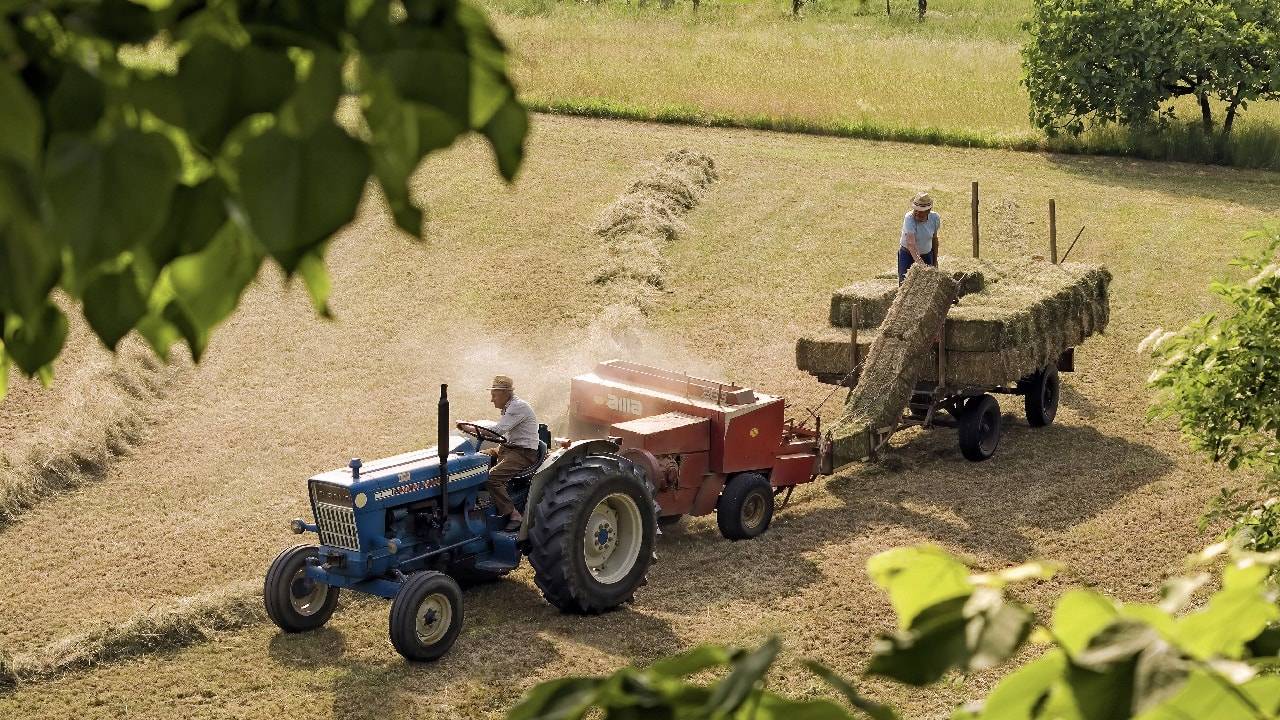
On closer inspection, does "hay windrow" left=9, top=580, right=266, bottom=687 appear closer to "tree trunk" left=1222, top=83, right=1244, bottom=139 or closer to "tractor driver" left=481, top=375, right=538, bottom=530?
"tractor driver" left=481, top=375, right=538, bottom=530

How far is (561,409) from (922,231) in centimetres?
392

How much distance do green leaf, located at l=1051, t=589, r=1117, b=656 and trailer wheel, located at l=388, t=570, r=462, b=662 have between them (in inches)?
344

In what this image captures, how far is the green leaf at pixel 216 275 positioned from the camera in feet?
4.80

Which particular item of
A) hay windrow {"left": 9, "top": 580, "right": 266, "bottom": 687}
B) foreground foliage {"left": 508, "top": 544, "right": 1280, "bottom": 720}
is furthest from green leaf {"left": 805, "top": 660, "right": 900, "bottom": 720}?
hay windrow {"left": 9, "top": 580, "right": 266, "bottom": 687}

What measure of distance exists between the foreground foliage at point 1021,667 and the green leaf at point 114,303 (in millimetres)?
530

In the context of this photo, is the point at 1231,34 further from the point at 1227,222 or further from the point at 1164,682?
the point at 1164,682

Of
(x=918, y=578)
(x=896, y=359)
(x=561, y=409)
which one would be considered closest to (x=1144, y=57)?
(x=561, y=409)

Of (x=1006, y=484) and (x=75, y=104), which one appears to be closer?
(x=75, y=104)

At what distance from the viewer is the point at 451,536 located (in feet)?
35.6

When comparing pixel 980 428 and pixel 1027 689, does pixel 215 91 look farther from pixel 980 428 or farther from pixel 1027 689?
pixel 980 428

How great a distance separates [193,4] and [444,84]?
0.26 m

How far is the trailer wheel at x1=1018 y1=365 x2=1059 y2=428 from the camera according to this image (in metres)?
15.5

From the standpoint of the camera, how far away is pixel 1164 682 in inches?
51.4

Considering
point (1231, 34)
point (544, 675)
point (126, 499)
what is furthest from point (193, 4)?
point (1231, 34)
